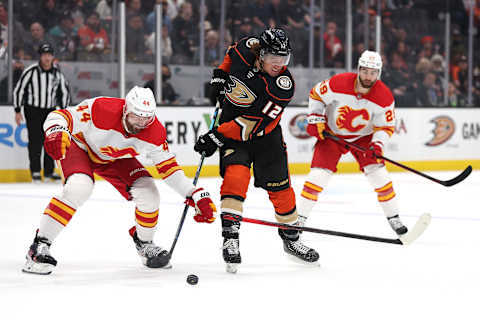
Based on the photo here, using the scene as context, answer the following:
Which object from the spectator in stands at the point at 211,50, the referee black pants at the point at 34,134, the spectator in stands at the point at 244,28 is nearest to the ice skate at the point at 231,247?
the referee black pants at the point at 34,134

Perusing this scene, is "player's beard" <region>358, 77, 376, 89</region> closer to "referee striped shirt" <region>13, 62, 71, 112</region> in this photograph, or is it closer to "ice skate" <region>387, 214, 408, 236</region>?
"ice skate" <region>387, 214, 408, 236</region>

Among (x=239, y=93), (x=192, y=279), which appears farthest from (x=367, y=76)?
(x=192, y=279)

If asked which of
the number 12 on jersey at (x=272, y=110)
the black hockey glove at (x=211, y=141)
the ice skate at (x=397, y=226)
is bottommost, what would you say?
the ice skate at (x=397, y=226)

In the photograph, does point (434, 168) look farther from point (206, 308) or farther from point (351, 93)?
point (206, 308)

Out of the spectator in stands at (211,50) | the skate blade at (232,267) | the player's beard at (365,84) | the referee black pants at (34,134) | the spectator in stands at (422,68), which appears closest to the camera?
the skate blade at (232,267)

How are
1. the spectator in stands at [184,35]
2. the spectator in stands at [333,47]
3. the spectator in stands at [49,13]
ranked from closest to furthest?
the spectator in stands at [49,13] → the spectator in stands at [184,35] → the spectator in stands at [333,47]

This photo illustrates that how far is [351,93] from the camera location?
15.4ft

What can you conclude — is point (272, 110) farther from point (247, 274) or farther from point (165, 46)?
point (165, 46)

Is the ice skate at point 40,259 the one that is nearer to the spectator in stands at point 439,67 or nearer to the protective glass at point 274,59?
the protective glass at point 274,59

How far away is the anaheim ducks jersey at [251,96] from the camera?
3707 millimetres

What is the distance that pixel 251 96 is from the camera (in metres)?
3.72

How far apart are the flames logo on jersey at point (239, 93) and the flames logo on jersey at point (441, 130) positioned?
677cm

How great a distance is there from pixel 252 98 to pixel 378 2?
24.8 feet

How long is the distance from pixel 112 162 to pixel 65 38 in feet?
16.9
